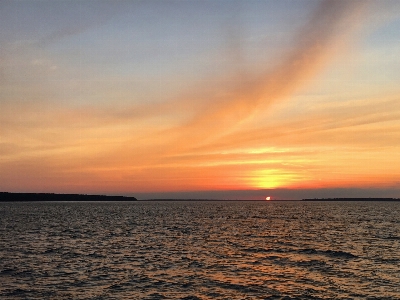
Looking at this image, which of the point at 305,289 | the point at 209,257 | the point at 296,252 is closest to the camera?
the point at 305,289

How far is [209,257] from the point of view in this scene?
44344 millimetres

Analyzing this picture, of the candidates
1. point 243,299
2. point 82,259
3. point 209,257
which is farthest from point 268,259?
point 82,259

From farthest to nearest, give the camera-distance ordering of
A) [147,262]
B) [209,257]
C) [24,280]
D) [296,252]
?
[296,252]
[209,257]
[147,262]
[24,280]

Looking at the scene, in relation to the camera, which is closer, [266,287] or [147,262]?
[266,287]

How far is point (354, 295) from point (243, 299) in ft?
27.5

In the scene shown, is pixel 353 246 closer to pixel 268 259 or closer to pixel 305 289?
pixel 268 259

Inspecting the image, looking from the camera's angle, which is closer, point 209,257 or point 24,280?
point 24,280

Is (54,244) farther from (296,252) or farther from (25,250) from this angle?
(296,252)

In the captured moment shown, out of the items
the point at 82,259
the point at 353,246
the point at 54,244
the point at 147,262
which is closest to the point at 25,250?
the point at 54,244

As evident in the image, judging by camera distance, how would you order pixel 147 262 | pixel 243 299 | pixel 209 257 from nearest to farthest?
pixel 243 299 < pixel 147 262 < pixel 209 257

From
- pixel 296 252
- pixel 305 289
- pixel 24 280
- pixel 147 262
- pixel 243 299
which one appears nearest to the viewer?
pixel 243 299

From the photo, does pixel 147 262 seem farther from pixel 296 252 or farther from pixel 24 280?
pixel 296 252

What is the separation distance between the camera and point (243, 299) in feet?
89.5

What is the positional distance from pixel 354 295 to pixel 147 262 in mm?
21045
